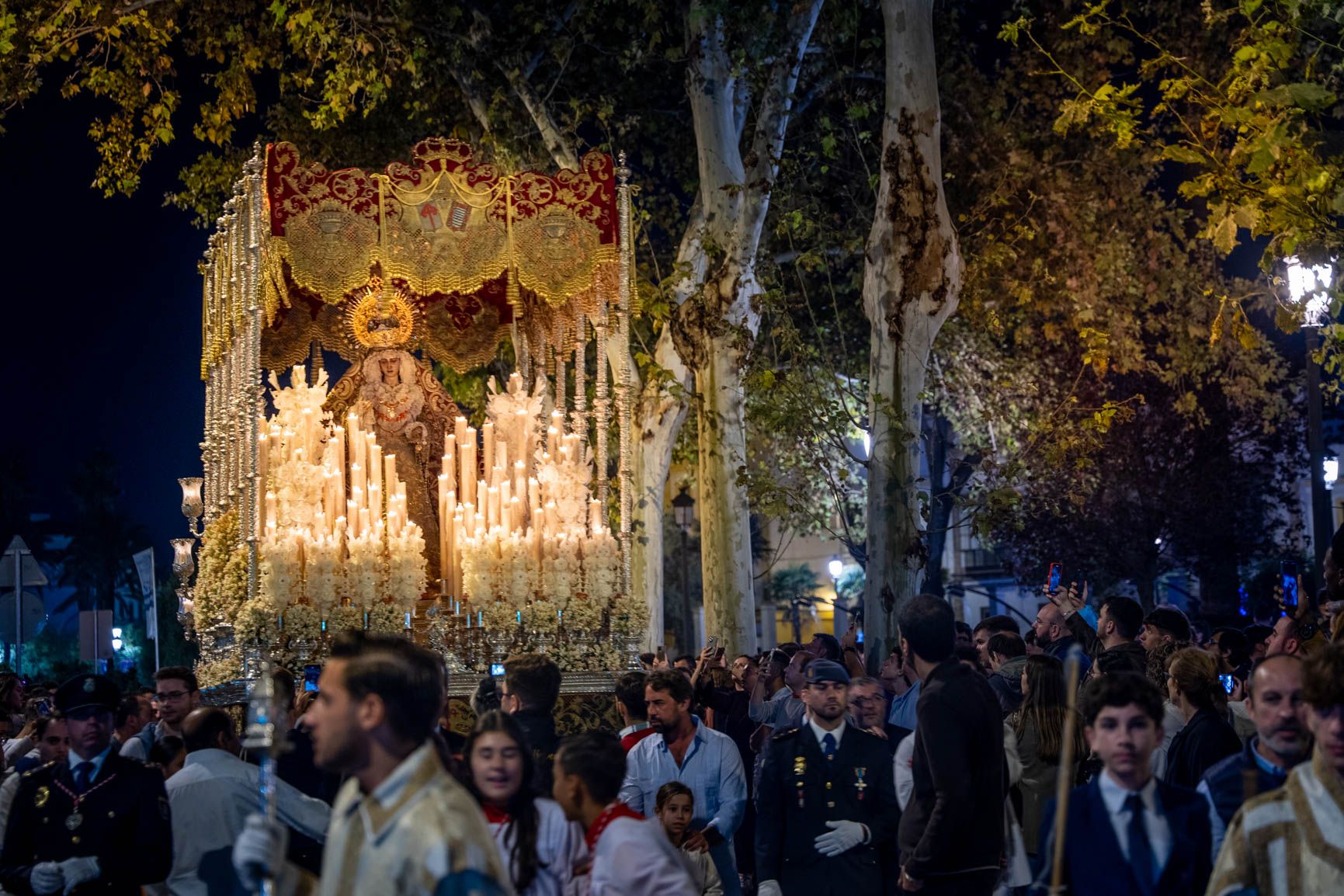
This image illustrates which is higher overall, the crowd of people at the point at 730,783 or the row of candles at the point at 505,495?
the row of candles at the point at 505,495

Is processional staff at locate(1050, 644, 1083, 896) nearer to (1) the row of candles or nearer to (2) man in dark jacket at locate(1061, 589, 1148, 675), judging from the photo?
(2) man in dark jacket at locate(1061, 589, 1148, 675)

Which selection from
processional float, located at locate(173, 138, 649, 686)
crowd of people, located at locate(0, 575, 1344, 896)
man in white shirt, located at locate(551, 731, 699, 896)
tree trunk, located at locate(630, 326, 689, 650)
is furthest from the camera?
tree trunk, located at locate(630, 326, 689, 650)

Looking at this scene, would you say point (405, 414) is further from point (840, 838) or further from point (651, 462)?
point (840, 838)

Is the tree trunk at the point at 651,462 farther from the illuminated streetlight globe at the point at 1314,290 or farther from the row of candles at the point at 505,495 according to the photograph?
the illuminated streetlight globe at the point at 1314,290

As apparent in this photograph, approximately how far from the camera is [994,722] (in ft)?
22.0

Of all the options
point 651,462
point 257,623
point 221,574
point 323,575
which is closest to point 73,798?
point 257,623

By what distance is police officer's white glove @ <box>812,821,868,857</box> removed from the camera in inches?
276

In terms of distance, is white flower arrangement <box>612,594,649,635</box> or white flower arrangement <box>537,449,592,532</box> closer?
white flower arrangement <box>612,594,649,635</box>

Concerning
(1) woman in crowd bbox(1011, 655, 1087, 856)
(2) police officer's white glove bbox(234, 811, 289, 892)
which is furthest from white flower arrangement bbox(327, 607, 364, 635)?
(2) police officer's white glove bbox(234, 811, 289, 892)

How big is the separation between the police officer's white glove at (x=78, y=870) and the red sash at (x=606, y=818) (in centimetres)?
220

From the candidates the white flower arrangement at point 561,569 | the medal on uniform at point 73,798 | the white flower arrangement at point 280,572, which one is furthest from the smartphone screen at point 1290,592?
the medal on uniform at point 73,798

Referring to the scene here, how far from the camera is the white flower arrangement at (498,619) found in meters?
15.5

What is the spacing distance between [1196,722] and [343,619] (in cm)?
968

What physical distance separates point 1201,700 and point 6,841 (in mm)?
4965
